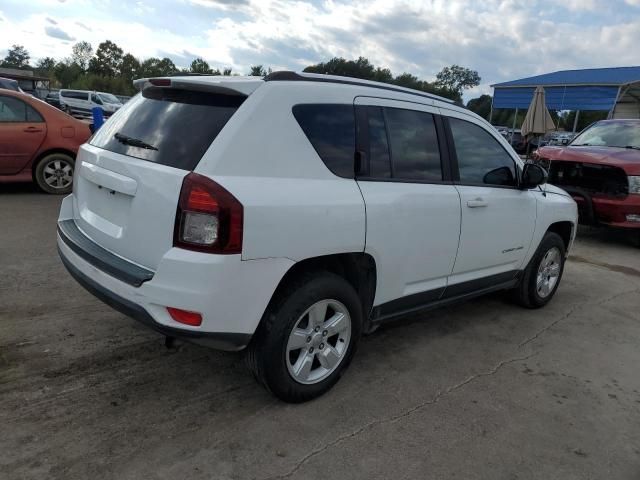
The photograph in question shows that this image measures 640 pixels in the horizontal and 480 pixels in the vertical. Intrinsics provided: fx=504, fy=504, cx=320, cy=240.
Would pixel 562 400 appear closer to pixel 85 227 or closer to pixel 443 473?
pixel 443 473

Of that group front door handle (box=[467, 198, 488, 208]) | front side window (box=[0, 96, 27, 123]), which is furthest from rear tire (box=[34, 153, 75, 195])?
front door handle (box=[467, 198, 488, 208])

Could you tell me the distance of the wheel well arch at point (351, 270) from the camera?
8.97ft

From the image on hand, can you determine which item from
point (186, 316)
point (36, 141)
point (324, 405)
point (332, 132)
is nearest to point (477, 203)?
point (332, 132)

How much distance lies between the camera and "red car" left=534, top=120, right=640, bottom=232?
23.8ft

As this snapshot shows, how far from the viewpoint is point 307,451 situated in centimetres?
253

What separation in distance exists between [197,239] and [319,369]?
3.77ft

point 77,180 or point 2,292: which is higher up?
point 77,180

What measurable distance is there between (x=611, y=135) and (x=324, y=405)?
26.1 ft

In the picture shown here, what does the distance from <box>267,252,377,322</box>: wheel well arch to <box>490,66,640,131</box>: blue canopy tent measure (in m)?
20.5

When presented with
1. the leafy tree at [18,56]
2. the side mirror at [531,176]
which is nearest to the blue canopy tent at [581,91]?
the side mirror at [531,176]

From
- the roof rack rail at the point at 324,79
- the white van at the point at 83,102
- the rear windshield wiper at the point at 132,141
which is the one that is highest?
the white van at the point at 83,102

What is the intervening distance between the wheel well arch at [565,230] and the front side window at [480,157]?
1.17m

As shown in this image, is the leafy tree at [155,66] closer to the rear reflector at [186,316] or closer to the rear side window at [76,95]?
the rear side window at [76,95]

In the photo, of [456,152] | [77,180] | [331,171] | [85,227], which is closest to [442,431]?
[331,171]
